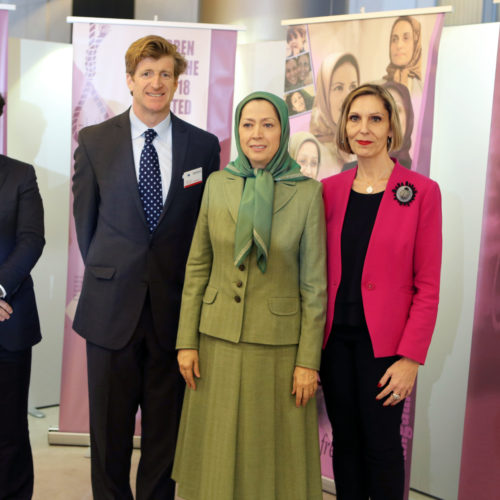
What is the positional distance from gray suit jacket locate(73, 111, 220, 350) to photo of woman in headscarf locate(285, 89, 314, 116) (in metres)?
1.00

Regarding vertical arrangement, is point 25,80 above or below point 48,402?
above

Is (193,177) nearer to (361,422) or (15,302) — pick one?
(15,302)

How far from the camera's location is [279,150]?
227cm

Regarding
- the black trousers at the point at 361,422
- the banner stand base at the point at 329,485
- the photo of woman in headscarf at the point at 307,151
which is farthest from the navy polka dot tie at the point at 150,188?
the banner stand base at the point at 329,485

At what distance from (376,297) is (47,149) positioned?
2.73 metres

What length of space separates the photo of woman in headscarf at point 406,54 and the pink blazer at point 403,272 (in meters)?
1.05

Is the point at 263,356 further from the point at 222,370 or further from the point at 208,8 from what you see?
the point at 208,8

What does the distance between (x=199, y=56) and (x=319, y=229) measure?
1765mm

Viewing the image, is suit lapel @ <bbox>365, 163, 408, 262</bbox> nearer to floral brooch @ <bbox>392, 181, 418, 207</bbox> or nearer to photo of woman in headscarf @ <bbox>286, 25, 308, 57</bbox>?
floral brooch @ <bbox>392, 181, 418, 207</bbox>

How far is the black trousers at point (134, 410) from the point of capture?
2529mm

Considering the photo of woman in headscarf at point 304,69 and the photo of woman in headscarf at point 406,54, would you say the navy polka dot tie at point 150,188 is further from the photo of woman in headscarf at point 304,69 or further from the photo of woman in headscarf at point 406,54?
the photo of woman in headscarf at point 406,54

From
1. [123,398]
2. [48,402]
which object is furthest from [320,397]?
[48,402]

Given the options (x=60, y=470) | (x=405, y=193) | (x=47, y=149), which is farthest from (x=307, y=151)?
(x=60, y=470)

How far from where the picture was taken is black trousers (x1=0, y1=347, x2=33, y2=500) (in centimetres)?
258
